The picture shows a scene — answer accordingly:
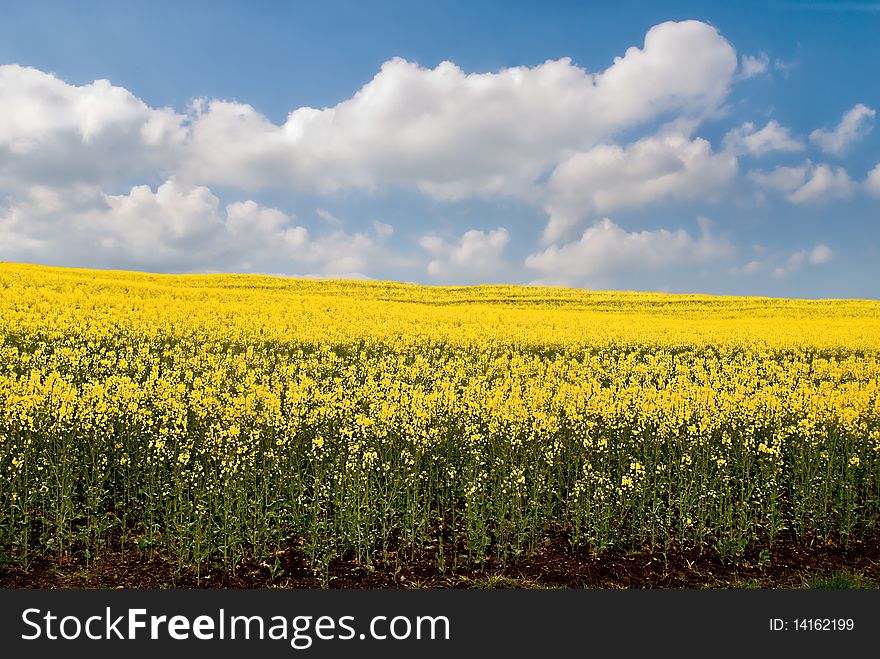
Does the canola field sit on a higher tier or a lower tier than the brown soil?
higher

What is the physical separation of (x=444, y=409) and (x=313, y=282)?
45524 millimetres

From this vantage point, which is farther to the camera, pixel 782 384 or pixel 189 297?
pixel 189 297

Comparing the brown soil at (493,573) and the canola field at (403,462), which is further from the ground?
the canola field at (403,462)

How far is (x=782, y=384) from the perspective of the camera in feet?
57.9

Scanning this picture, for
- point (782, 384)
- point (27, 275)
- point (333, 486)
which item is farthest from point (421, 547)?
point (27, 275)

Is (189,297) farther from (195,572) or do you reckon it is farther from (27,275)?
(195,572)

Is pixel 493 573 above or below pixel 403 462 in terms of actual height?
below

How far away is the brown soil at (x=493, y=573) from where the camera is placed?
6855 mm

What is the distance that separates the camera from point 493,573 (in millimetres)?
7137

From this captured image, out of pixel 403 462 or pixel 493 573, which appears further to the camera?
pixel 403 462

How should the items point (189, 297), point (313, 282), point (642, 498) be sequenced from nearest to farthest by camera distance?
point (642, 498), point (189, 297), point (313, 282)

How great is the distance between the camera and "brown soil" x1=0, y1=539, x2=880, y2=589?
22.5 feet

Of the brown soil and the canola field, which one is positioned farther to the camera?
the canola field

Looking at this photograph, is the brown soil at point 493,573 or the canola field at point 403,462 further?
the canola field at point 403,462
